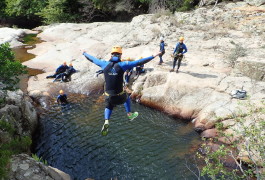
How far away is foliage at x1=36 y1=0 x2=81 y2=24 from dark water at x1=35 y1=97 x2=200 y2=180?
78.4 feet

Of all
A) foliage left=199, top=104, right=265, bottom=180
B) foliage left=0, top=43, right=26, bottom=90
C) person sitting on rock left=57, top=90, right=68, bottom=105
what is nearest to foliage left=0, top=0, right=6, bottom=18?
person sitting on rock left=57, top=90, right=68, bottom=105

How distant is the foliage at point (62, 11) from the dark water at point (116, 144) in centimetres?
2391

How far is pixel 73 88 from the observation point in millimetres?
19516

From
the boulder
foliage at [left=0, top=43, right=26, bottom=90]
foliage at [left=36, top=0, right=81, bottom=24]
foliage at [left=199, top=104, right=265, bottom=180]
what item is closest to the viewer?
foliage at [left=199, top=104, right=265, bottom=180]

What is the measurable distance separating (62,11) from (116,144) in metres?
29.9

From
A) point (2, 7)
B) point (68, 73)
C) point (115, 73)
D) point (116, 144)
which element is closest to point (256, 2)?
point (68, 73)

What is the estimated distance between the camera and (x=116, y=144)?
12.9 metres

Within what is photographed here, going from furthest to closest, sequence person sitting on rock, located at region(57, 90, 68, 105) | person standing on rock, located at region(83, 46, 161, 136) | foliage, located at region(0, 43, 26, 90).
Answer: person sitting on rock, located at region(57, 90, 68, 105), foliage, located at region(0, 43, 26, 90), person standing on rock, located at region(83, 46, 161, 136)

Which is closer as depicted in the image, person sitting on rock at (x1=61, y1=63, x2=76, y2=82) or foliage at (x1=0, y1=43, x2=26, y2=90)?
foliage at (x1=0, y1=43, x2=26, y2=90)

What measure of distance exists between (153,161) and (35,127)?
7.43m

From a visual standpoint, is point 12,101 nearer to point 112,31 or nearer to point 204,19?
point 112,31

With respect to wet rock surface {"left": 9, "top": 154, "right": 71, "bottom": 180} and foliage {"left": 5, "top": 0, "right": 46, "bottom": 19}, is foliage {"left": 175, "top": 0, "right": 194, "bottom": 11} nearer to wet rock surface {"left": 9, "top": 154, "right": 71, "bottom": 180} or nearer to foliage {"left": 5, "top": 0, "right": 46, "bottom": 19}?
foliage {"left": 5, "top": 0, "right": 46, "bottom": 19}

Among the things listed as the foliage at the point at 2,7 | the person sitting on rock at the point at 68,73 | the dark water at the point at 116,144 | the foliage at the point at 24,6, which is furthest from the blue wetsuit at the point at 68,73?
the foliage at the point at 2,7

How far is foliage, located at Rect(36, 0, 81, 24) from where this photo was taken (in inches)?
1403
